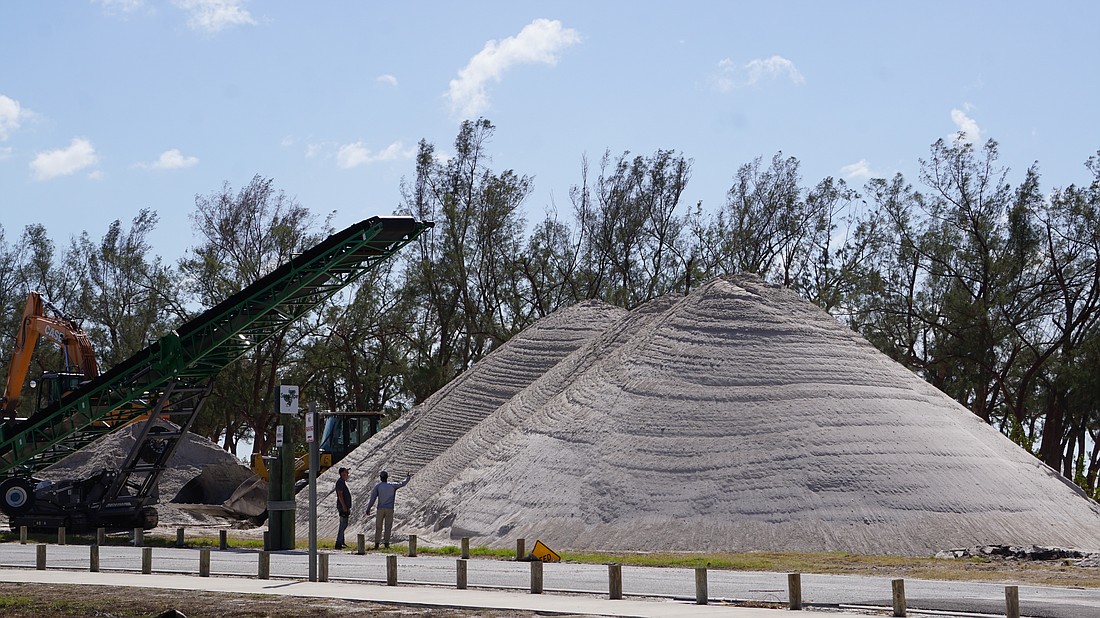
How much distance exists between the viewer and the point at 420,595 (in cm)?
1555

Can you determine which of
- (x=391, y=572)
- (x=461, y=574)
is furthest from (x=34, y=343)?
(x=461, y=574)

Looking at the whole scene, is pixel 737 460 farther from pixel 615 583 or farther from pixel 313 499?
pixel 615 583

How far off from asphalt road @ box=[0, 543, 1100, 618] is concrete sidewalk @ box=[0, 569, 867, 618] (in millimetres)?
870

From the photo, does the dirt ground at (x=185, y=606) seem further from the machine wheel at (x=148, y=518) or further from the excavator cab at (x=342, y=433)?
the excavator cab at (x=342, y=433)

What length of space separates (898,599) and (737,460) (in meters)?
13.0

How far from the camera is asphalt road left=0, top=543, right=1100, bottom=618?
1461 cm

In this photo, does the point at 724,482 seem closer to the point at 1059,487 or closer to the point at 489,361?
the point at 1059,487

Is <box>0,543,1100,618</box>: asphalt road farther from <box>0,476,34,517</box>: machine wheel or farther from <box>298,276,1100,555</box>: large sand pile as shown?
<box>0,476,34,517</box>: machine wheel

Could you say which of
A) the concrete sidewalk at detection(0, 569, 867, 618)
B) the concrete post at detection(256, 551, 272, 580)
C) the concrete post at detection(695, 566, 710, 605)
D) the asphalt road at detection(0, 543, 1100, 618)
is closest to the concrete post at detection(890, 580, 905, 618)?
the concrete sidewalk at detection(0, 569, 867, 618)

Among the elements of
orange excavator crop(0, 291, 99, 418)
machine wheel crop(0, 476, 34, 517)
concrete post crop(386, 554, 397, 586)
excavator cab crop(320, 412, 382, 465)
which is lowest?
concrete post crop(386, 554, 397, 586)

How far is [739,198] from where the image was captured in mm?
61188

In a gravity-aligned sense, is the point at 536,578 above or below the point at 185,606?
above

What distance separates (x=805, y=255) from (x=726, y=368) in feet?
105

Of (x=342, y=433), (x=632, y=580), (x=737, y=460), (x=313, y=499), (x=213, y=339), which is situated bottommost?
(x=632, y=580)
